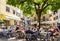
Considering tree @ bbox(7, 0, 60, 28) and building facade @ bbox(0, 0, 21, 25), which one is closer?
tree @ bbox(7, 0, 60, 28)

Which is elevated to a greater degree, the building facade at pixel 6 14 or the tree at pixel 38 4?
the tree at pixel 38 4

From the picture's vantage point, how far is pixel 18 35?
19.6 m

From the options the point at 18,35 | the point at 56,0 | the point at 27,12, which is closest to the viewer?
the point at 18,35

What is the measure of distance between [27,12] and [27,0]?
3.43 m

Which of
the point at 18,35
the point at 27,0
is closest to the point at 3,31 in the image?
the point at 18,35

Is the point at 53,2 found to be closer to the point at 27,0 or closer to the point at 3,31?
the point at 27,0

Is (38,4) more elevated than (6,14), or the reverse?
(38,4)

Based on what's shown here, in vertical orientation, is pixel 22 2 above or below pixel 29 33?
above

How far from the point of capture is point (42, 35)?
57.7 feet

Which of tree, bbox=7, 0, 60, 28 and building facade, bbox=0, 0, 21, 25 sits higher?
tree, bbox=7, 0, 60, 28

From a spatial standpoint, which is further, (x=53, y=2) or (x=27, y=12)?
(x=27, y=12)

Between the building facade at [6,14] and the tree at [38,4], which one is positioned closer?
the tree at [38,4]

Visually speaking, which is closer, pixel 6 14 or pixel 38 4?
pixel 38 4

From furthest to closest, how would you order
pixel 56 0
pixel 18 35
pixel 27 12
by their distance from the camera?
pixel 27 12
pixel 56 0
pixel 18 35
